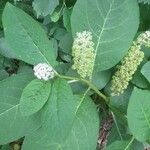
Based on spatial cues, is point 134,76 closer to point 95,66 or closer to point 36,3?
point 95,66

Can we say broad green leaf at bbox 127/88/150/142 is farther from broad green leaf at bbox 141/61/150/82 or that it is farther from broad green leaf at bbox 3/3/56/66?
broad green leaf at bbox 3/3/56/66

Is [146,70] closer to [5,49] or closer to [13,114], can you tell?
[13,114]

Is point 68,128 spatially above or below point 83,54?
below

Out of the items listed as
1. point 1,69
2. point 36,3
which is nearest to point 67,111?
point 36,3

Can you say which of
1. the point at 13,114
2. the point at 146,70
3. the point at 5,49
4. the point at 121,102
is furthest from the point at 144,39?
the point at 5,49

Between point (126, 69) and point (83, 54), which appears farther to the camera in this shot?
point (126, 69)
